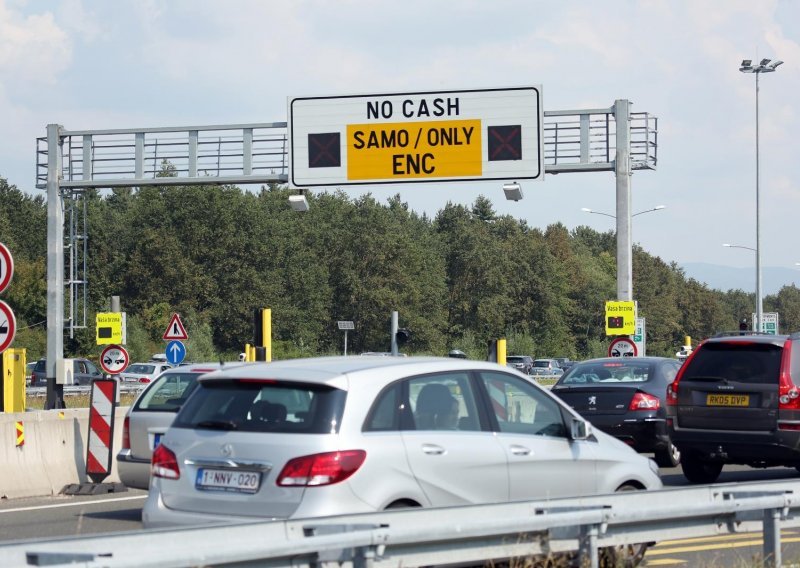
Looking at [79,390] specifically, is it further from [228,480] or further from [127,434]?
[228,480]

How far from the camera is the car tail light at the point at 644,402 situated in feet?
58.1

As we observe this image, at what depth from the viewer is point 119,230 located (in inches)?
3725

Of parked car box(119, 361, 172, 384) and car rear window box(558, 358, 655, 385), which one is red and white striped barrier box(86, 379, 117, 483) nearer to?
car rear window box(558, 358, 655, 385)

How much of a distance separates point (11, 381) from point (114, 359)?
9815 mm

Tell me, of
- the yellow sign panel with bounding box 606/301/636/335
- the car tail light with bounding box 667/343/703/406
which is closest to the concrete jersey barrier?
the car tail light with bounding box 667/343/703/406

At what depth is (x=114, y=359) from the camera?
2975 centimetres

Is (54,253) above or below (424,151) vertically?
below

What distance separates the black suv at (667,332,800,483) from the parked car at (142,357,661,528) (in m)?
6.35

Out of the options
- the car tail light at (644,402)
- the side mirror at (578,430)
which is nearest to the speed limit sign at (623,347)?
the car tail light at (644,402)

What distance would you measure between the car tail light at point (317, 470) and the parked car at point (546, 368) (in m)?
59.0

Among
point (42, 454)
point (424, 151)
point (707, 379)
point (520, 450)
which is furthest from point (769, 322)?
point (520, 450)

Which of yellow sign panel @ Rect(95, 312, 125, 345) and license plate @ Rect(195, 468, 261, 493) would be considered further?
yellow sign panel @ Rect(95, 312, 125, 345)

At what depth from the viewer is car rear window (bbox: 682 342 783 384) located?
15047 millimetres

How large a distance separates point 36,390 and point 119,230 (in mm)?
47122
